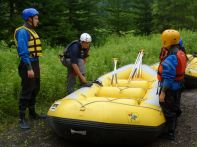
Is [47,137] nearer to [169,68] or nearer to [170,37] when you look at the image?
[169,68]

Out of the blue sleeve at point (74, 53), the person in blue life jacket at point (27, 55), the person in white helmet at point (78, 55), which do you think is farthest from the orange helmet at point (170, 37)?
the person in blue life jacket at point (27, 55)

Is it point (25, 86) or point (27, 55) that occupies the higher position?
point (27, 55)

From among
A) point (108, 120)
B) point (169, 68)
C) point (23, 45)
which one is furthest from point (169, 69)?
point (23, 45)

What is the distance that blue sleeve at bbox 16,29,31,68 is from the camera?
593 cm

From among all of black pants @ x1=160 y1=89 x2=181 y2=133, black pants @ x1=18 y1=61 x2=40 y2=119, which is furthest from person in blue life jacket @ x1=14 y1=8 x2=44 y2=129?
black pants @ x1=160 y1=89 x2=181 y2=133

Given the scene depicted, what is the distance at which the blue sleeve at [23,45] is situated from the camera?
19.5ft

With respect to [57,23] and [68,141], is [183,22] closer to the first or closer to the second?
[57,23]

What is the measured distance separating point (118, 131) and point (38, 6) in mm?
12114

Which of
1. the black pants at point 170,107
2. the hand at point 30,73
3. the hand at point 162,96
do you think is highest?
the hand at point 30,73

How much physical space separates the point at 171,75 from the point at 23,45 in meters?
2.34

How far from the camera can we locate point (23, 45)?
19.5 feet

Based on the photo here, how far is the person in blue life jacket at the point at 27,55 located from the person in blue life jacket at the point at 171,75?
206 cm

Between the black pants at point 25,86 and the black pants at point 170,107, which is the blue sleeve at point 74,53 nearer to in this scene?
the black pants at point 25,86

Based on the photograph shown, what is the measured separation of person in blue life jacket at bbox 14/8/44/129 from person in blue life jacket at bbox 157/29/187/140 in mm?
2055
